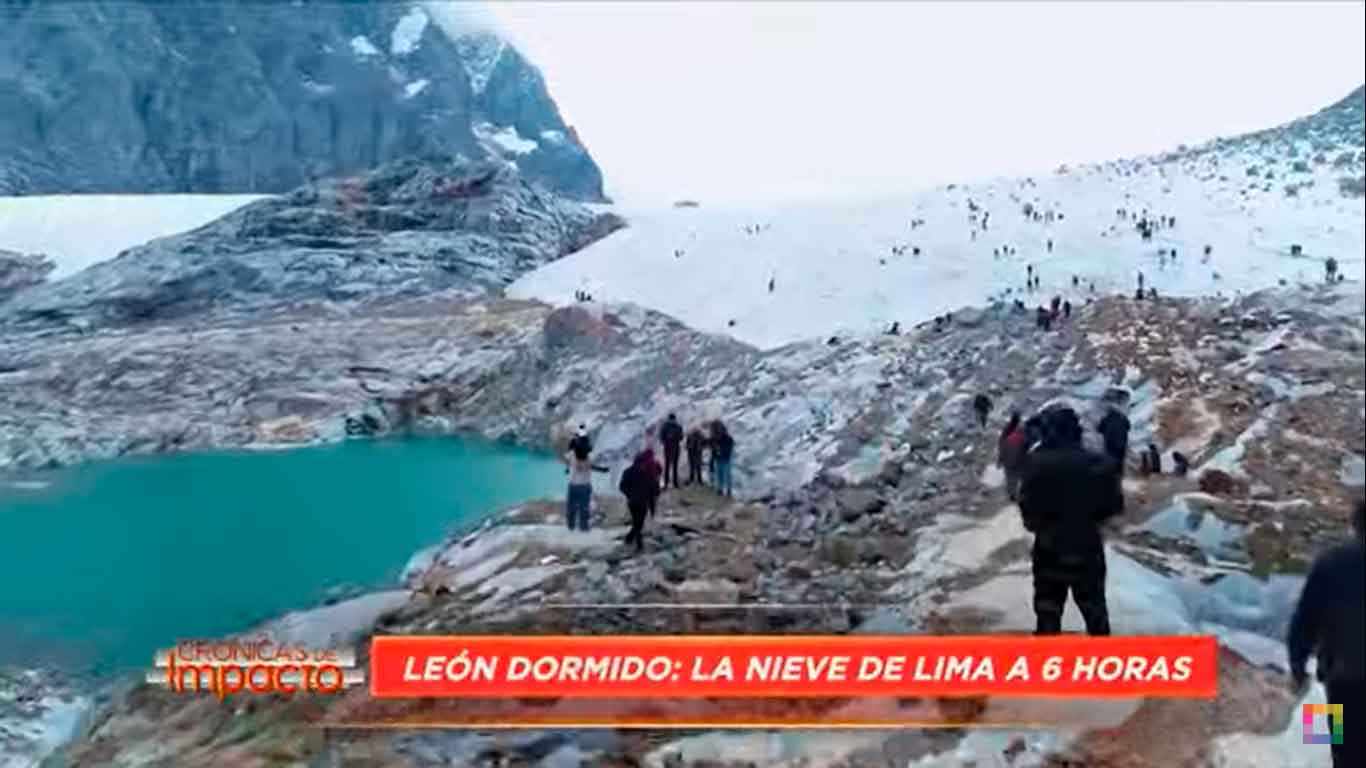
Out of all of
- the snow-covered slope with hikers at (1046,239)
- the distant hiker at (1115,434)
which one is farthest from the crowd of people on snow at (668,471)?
the distant hiker at (1115,434)

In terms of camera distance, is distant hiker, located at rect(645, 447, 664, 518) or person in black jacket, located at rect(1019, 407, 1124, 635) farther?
distant hiker, located at rect(645, 447, 664, 518)

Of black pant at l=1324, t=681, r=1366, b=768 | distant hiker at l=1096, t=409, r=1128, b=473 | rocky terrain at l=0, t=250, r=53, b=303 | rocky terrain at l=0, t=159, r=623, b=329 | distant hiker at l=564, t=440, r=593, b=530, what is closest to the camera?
black pant at l=1324, t=681, r=1366, b=768

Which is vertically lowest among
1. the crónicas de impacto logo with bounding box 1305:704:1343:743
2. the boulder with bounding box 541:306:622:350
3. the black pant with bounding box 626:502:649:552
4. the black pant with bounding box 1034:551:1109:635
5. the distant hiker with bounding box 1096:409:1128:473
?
the crónicas de impacto logo with bounding box 1305:704:1343:743

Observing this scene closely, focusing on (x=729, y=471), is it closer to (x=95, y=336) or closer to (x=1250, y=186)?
(x=1250, y=186)

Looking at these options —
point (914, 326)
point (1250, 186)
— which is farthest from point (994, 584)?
point (1250, 186)

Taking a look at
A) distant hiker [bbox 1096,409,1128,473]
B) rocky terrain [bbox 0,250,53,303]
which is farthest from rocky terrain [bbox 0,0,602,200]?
distant hiker [bbox 1096,409,1128,473]

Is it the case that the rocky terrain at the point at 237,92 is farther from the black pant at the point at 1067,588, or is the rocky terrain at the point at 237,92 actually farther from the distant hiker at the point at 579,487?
the black pant at the point at 1067,588

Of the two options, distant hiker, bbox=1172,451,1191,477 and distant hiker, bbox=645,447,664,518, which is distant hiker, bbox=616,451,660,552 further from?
distant hiker, bbox=1172,451,1191,477
